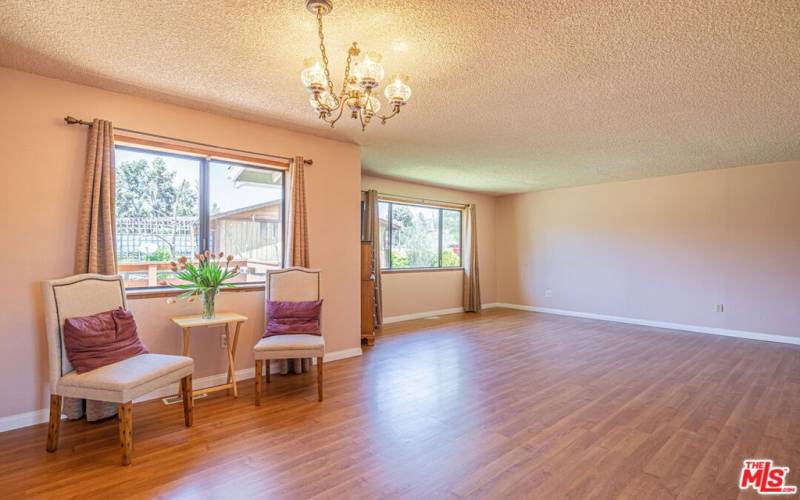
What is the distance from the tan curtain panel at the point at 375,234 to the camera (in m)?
6.26

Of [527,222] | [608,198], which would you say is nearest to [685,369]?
[608,198]

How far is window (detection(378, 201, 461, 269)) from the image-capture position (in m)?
7.03

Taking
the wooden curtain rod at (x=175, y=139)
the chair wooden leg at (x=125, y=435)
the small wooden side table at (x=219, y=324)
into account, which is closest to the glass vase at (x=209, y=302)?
the small wooden side table at (x=219, y=324)

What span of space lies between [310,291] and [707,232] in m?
5.96

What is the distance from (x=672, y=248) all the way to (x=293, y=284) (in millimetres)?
5954

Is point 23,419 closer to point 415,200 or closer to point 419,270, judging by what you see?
point 419,270

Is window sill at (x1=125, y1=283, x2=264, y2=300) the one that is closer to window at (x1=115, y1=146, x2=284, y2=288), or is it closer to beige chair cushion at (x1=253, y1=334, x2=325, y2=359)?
window at (x1=115, y1=146, x2=284, y2=288)

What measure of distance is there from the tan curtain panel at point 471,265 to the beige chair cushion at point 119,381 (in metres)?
6.13

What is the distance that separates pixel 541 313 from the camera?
787cm

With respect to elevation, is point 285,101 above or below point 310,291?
above

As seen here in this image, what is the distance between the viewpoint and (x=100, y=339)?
260 centimetres

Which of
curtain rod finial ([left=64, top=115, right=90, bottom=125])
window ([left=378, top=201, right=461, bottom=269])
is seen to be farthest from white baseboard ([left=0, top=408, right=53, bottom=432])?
window ([left=378, top=201, right=461, bottom=269])

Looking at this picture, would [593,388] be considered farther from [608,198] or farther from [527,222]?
[527,222]

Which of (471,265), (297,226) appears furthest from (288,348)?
(471,265)
